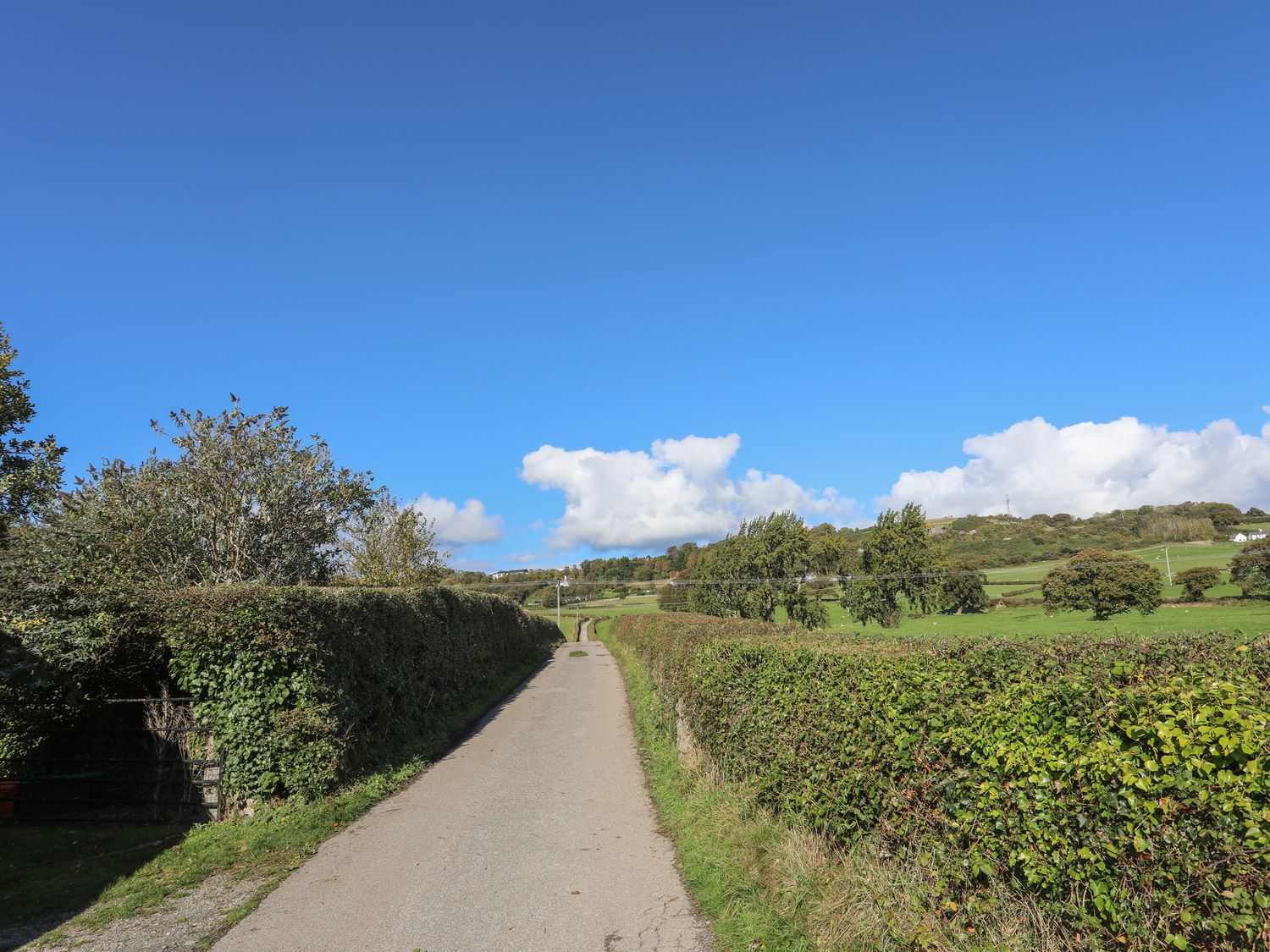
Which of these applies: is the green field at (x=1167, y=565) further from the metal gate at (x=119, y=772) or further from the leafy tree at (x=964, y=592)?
the metal gate at (x=119, y=772)

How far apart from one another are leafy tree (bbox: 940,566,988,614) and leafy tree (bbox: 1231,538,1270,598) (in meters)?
18.7

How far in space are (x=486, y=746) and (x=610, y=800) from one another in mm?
4849

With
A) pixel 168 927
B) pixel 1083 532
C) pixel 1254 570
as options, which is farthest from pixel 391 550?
pixel 1083 532

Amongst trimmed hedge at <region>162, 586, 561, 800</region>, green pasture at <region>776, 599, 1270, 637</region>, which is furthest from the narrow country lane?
green pasture at <region>776, 599, 1270, 637</region>

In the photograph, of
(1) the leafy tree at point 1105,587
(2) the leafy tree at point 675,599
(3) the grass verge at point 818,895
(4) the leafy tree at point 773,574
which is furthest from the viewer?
(2) the leafy tree at point 675,599

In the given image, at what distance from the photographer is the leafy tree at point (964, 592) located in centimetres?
6550

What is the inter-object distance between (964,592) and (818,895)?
7017 cm

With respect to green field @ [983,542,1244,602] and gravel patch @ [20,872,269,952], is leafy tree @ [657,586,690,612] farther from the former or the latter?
gravel patch @ [20,872,269,952]

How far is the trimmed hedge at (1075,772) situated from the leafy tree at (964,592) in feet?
213

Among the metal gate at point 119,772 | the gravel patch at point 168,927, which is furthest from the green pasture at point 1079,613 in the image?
the gravel patch at point 168,927

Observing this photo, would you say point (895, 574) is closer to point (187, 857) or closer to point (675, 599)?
point (675, 599)

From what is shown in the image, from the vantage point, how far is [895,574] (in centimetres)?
6225

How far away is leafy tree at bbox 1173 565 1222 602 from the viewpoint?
5426 cm

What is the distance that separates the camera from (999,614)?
6084 cm
